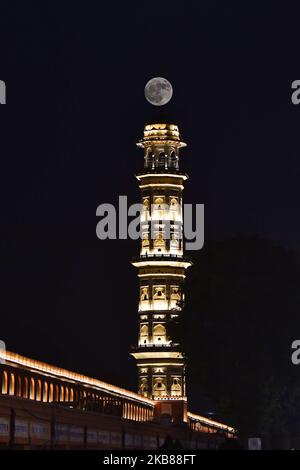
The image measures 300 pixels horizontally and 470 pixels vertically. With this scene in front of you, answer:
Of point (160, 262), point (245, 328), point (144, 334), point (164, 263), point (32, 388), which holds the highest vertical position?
point (160, 262)

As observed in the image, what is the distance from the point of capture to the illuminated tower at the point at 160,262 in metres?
163

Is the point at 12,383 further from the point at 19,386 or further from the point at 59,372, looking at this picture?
the point at 59,372

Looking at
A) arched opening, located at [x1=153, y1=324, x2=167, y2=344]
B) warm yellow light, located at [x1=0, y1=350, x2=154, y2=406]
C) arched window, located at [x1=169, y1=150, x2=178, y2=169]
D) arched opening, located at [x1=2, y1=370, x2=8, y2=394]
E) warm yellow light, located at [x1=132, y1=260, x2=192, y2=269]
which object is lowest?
arched opening, located at [x1=2, y1=370, x2=8, y2=394]

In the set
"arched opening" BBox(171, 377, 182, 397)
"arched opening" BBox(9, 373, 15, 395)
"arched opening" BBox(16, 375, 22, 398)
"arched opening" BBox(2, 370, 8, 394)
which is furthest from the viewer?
"arched opening" BBox(171, 377, 182, 397)

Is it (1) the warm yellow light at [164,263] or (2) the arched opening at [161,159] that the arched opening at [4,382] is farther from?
(2) the arched opening at [161,159]

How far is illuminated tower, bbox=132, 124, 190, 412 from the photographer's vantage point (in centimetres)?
16300

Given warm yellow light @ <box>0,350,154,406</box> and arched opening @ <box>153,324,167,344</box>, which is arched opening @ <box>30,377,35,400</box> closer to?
warm yellow light @ <box>0,350,154,406</box>

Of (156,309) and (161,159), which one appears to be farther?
(161,159)

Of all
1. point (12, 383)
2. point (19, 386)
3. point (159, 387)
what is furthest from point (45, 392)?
point (159, 387)

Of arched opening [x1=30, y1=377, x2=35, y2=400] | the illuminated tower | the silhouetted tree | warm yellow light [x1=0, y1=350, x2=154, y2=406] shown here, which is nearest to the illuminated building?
the illuminated tower

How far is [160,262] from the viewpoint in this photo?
164000 millimetres

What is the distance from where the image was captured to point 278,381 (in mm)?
97438
